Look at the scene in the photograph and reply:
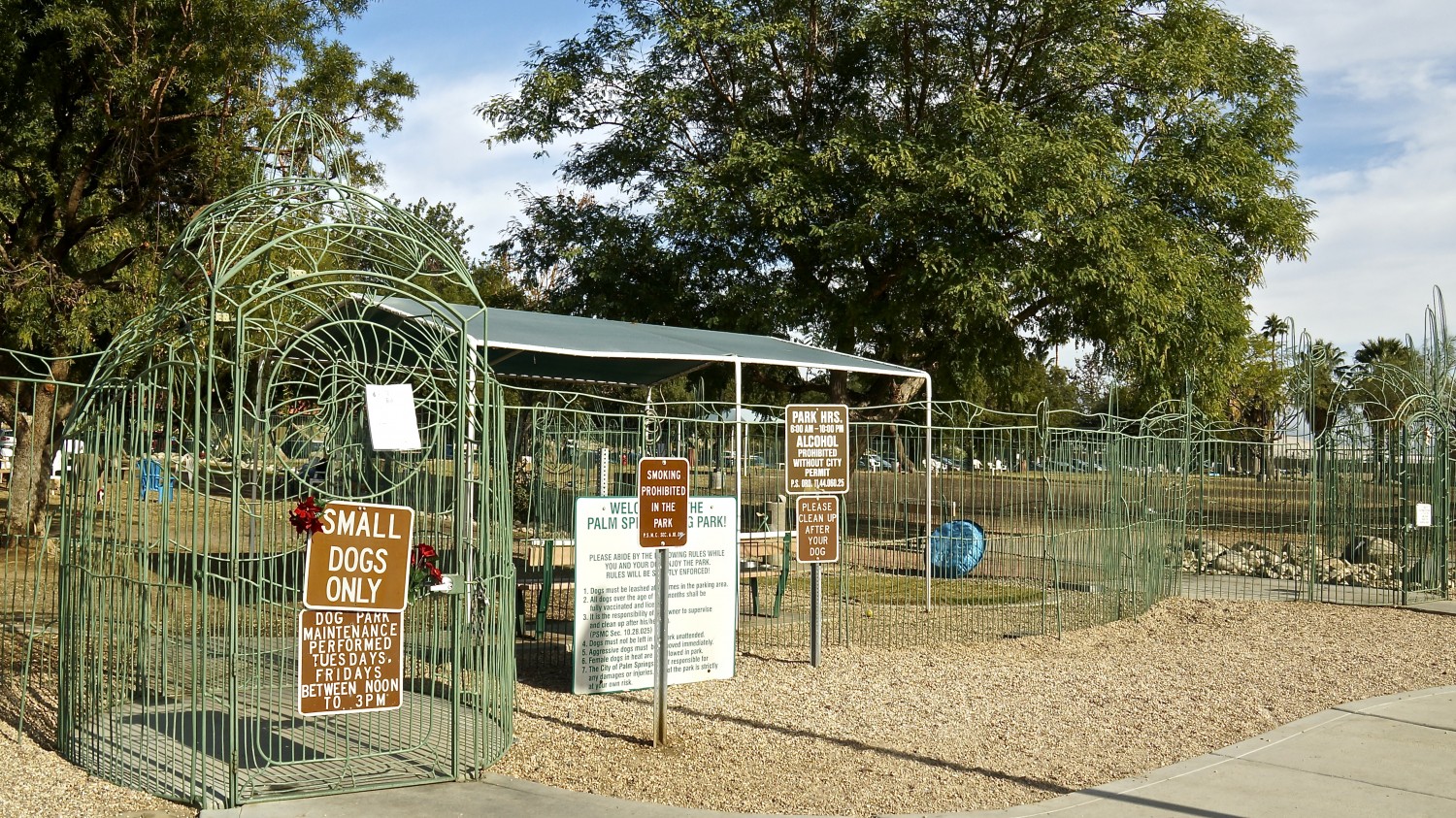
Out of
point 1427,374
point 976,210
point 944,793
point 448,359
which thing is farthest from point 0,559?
point 1427,374

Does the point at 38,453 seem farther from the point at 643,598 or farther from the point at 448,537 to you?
the point at 643,598

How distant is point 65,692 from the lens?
6.32 m

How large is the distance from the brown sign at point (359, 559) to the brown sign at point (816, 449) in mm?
4357

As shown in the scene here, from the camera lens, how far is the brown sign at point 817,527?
30.9ft

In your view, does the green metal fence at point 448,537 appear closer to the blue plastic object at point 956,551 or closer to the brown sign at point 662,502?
the blue plastic object at point 956,551

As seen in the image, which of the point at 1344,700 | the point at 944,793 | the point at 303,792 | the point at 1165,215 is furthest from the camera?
the point at 1165,215

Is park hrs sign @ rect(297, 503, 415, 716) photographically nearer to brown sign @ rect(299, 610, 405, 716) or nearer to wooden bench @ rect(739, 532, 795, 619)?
brown sign @ rect(299, 610, 405, 716)

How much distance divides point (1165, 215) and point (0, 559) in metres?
17.4

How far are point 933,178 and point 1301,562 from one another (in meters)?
7.31

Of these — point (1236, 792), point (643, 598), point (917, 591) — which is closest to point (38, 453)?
point (643, 598)

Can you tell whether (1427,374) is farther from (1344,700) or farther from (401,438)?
(401,438)

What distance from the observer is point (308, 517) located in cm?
549

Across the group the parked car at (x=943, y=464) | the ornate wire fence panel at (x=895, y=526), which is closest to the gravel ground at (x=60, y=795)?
the ornate wire fence panel at (x=895, y=526)

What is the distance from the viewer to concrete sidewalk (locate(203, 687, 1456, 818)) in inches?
219
